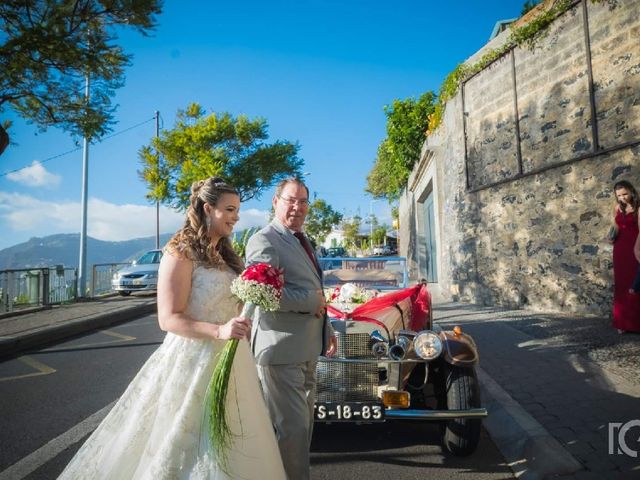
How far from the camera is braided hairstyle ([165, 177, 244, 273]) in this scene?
80.0 inches

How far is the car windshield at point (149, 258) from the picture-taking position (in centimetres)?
1702

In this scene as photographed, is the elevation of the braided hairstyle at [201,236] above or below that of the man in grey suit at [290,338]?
above

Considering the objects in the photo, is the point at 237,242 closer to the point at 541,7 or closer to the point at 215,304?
the point at 541,7

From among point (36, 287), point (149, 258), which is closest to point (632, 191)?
point (36, 287)

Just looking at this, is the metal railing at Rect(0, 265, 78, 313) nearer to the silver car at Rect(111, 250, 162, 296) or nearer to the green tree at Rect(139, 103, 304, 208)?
the silver car at Rect(111, 250, 162, 296)

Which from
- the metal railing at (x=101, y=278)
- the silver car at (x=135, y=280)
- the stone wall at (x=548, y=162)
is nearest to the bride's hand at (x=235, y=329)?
the stone wall at (x=548, y=162)

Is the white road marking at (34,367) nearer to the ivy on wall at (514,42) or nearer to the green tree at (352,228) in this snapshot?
the ivy on wall at (514,42)

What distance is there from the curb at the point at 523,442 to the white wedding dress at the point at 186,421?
1705 millimetres

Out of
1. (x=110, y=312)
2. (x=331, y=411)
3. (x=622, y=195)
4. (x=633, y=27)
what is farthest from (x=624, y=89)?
(x=110, y=312)

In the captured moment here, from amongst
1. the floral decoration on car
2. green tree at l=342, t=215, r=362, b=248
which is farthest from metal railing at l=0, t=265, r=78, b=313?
green tree at l=342, t=215, r=362, b=248

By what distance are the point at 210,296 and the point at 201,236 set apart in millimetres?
308

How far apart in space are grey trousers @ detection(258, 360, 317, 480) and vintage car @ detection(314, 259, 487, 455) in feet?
2.35

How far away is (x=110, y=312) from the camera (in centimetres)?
1048

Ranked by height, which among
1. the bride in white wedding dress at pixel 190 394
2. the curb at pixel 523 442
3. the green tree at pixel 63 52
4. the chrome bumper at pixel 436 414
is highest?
the green tree at pixel 63 52
